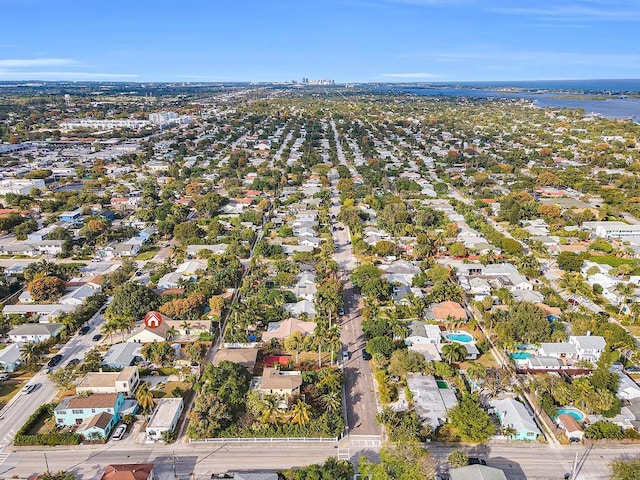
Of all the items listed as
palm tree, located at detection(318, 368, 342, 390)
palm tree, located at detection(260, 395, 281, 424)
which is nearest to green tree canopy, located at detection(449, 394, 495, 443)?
palm tree, located at detection(318, 368, 342, 390)

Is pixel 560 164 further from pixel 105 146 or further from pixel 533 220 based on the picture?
pixel 105 146

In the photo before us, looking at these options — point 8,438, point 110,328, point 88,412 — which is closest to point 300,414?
point 88,412

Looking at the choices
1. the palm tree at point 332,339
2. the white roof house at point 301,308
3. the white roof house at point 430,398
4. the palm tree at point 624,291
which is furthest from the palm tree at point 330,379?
the palm tree at point 624,291

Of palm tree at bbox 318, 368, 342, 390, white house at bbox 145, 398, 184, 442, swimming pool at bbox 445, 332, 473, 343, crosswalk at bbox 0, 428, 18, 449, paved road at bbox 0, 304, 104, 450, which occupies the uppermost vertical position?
palm tree at bbox 318, 368, 342, 390

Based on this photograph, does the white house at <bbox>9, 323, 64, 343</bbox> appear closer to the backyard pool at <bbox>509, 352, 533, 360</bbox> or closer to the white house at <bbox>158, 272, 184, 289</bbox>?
the white house at <bbox>158, 272, 184, 289</bbox>

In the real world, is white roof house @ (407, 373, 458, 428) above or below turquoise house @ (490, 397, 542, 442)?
above

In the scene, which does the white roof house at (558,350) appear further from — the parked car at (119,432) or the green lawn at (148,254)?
the green lawn at (148,254)
